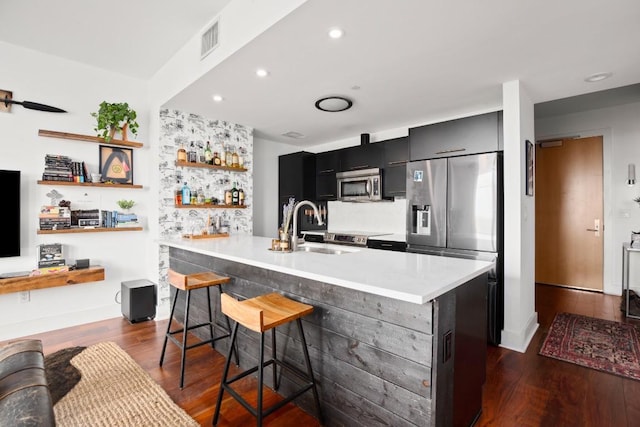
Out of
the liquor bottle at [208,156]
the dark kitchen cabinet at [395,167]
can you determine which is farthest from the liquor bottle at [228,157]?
the dark kitchen cabinet at [395,167]

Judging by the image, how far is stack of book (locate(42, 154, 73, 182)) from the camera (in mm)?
3182

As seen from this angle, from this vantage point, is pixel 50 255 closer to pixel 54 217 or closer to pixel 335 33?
pixel 54 217

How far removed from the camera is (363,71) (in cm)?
269

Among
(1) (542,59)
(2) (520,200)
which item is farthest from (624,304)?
(1) (542,59)

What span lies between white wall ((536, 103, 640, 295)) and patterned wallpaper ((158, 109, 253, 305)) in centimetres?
517

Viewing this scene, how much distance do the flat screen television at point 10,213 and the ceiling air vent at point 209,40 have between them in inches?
86.7

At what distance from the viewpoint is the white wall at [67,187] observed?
3.08 m

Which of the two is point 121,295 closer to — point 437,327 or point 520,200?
point 437,327

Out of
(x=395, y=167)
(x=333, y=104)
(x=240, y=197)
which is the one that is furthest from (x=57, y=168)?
(x=395, y=167)

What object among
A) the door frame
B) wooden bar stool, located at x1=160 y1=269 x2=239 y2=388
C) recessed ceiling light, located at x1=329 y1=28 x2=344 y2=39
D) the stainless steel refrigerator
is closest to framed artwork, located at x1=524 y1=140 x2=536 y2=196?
the stainless steel refrigerator

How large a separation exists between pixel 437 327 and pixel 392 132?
12.5ft

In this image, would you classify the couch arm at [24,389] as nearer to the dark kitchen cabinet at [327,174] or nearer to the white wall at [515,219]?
the white wall at [515,219]

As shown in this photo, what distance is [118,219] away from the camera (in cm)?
362

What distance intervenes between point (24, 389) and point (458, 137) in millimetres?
3604
